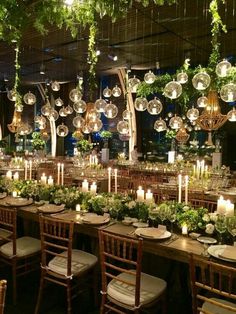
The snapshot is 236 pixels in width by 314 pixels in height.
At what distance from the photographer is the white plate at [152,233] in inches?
133

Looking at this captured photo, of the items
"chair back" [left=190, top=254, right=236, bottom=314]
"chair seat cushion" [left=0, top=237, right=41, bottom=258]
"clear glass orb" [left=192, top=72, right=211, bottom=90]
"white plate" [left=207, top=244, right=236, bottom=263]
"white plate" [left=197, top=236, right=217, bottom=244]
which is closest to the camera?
"chair back" [left=190, top=254, right=236, bottom=314]

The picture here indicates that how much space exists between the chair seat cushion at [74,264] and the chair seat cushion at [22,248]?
0.50 meters

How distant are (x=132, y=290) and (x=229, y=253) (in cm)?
92

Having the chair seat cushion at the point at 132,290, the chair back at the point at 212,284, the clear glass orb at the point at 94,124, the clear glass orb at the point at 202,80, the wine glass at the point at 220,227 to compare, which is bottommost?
the chair seat cushion at the point at 132,290

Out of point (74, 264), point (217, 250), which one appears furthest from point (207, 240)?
point (74, 264)

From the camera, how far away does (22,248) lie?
13.4ft

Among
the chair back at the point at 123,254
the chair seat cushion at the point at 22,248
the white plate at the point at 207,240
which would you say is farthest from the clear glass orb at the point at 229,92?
the chair seat cushion at the point at 22,248

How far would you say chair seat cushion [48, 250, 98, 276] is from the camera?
11.6 feet

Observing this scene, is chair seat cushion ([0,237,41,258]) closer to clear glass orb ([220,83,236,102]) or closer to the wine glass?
the wine glass

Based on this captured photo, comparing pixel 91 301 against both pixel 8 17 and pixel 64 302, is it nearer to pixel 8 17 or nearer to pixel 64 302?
pixel 64 302

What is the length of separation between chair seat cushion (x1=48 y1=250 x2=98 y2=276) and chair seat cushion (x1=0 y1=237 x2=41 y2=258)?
19.9 inches

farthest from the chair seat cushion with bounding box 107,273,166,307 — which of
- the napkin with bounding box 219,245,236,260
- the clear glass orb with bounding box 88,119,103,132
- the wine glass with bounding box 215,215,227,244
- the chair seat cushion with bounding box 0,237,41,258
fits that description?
the clear glass orb with bounding box 88,119,103,132

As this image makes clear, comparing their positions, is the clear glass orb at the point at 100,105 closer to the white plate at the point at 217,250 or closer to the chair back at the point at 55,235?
the chair back at the point at 55,235

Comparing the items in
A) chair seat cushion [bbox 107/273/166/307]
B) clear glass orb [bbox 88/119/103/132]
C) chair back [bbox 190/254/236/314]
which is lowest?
chair seat cushion [bbox 107/273/166/307]
